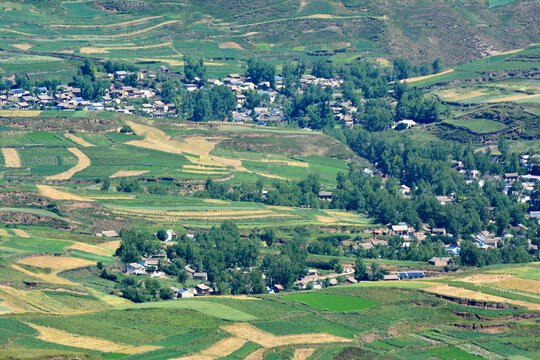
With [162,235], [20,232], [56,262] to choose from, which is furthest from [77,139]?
[56,262]

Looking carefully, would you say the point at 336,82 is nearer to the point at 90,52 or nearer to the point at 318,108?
the point at 318,108

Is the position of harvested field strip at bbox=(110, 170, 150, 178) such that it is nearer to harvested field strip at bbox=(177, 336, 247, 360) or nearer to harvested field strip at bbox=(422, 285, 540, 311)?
harvested field strip at bbox=(422, 285, 540, 311)

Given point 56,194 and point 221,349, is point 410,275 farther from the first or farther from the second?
point 56,194

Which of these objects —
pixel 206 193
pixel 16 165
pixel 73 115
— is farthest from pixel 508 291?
pixel 73 115

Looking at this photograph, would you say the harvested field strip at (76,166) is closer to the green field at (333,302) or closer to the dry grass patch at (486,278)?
the green field at (333,302)

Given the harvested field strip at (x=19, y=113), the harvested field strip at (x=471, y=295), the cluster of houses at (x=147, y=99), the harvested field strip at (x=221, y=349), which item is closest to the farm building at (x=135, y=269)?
the harvested field strip at (x=221, y=349)

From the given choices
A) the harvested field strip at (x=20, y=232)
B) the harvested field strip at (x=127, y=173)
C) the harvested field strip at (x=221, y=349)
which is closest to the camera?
the harvested field strip at (x=221, y=349)

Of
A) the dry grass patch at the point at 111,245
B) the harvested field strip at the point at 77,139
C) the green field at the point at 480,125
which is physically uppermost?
the harvested field strip at the point at 77,139
